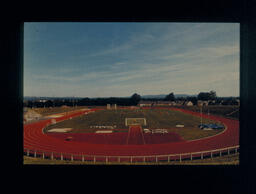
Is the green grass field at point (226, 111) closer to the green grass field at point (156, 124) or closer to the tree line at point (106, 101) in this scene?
the tree line at point (106, 101)

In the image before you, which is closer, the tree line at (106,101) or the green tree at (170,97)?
the tree line at (106,101)

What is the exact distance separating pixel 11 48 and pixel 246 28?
15.5 ft

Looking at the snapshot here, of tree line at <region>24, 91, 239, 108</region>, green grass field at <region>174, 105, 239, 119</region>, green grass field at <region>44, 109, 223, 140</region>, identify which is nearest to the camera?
green grass field at <region>44, 109, 223, 140</region>

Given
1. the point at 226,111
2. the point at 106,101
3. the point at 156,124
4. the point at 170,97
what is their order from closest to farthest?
the point at 156,124 < the point at 226,111 < the point at 106,101 < the point at 170,97

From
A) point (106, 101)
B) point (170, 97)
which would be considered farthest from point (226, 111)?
point (106, 101)

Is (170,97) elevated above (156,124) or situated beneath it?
elevated above

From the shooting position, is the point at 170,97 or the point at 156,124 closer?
the point at 156,124

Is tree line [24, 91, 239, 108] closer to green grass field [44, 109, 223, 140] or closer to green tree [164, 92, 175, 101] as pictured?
green tree [164, 92, 175, 101]

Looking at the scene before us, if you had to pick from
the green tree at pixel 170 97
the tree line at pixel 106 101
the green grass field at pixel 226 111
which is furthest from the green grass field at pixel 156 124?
the green tree at pixel 170 97

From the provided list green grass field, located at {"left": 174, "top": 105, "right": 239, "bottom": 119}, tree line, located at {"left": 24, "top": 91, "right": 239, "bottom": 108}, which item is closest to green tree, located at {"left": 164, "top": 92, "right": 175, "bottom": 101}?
tree line, located at {"left": 24, "top": 91, "right": 239, "bottom": 108}

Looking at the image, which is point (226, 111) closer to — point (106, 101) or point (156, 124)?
point (156, 124)
